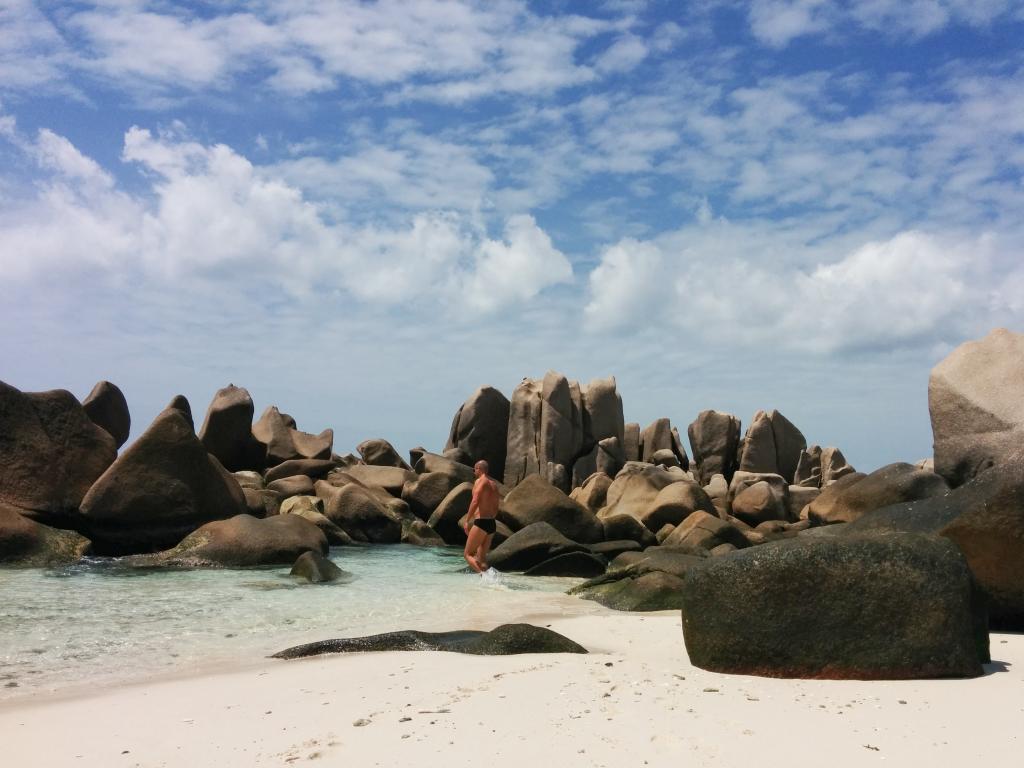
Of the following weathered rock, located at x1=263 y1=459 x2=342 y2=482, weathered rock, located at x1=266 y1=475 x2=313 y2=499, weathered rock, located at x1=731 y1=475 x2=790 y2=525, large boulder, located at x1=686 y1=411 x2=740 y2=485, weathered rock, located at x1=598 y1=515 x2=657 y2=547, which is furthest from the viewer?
large boulder, located at x1=686 y1=411 x2=740 y2=485

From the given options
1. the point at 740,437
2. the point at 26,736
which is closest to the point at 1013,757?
the point at 26,736

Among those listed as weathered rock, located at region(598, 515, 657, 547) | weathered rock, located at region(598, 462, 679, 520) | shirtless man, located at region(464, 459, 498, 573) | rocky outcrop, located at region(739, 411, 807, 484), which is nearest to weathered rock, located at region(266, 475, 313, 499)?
weathered rock, located at region(598, 462, 679, 520)

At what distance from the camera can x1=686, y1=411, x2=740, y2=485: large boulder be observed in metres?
35.4

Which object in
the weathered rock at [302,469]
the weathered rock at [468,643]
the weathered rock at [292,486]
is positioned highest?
the weathered rock at [302,469]

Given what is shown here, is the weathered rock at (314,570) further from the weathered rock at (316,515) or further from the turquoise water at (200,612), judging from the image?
the weathered rock at (316,515)

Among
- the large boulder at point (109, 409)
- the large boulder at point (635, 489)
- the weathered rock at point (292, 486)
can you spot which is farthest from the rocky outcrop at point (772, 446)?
the large boulder at point (109, 409)

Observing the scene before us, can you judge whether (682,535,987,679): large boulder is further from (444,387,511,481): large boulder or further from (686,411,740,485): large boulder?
(686,411,740,485): large boulder

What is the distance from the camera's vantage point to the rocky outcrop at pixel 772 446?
34.6 metres

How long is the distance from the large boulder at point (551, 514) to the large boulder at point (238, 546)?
5.28 meters

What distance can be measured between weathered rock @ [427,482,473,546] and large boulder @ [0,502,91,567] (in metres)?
9.38

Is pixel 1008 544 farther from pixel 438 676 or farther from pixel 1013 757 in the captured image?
pixel 438 676

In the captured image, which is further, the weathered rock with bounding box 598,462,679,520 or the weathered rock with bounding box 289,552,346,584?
the weathered rock with bounding box 598,462,679,520

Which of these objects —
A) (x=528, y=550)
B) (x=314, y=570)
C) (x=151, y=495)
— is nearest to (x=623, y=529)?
(x=528, y=550)

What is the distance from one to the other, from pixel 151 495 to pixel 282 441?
10.8m
